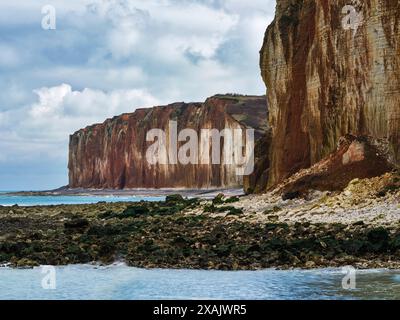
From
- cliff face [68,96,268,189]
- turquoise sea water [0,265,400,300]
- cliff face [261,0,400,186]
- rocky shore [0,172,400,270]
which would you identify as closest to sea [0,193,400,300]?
turquoise sea water [0,265,400,300]

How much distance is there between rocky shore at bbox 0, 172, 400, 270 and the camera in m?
16.5

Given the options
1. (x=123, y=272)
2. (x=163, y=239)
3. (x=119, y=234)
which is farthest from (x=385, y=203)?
(x=123, y=272)

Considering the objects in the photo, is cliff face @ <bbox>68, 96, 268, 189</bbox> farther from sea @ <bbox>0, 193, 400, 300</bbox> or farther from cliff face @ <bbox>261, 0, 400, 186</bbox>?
sea @ <bbox>0, 193, 400, 300</bbox>

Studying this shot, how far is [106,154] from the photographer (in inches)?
5674

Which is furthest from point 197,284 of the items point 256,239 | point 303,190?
point 303,190

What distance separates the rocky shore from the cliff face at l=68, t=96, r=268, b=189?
2654 inches

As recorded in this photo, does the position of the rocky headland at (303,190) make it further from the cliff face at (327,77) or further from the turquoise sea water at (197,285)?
the turquoise sea water at (197,285)

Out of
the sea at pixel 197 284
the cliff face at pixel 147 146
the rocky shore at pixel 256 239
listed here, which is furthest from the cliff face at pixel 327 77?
the cliff face at pixel 147 146

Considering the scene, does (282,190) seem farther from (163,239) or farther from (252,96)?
(252,96)

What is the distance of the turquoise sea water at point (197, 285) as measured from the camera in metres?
12.6

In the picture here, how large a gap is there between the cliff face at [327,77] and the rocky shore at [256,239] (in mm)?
5471

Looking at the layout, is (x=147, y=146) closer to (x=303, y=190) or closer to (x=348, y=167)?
(x=303, y=190)

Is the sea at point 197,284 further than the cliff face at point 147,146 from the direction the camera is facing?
No

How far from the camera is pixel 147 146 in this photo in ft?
428
